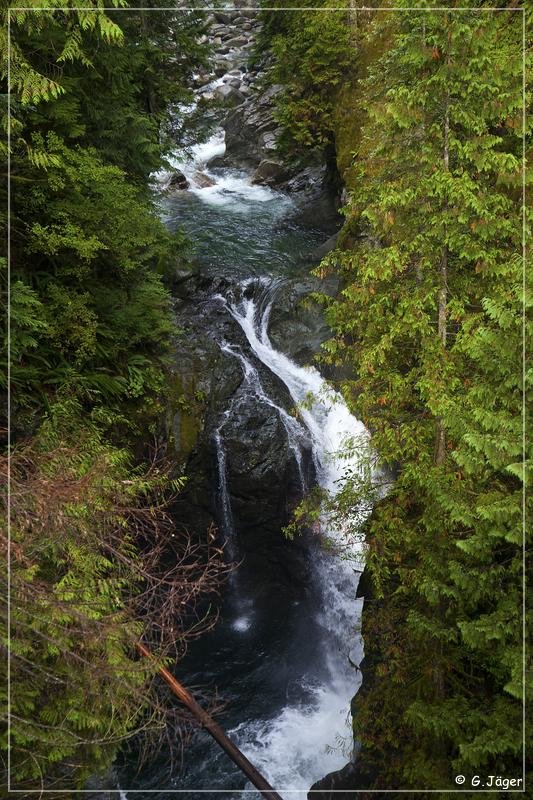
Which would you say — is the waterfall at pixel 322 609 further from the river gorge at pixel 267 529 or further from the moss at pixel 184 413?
the moss at pixel 184 413

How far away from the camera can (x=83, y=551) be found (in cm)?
661

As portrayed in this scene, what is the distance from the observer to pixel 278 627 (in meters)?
12.5

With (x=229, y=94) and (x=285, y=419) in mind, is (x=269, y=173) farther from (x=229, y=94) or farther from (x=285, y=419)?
(x=285, y=419)

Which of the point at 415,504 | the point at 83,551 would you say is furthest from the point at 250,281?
the point at 83,551

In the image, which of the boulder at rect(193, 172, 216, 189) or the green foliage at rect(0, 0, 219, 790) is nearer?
the green foliage at rect(0, 0, 219, 790)

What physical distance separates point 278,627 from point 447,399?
808 cm

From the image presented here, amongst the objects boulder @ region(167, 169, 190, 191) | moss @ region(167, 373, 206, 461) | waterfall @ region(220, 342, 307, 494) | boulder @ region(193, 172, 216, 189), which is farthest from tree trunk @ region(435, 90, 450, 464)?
boulder @ region(193, 172, 216, 189)

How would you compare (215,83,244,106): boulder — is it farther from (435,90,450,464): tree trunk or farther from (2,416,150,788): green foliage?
(2,416,150,788): green foliage

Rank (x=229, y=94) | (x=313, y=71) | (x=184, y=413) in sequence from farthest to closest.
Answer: (x=229, y=94) → (x=313, y=71) → (x=184, y=413)

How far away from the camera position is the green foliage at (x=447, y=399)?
554 cm

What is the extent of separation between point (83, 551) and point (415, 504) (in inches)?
201

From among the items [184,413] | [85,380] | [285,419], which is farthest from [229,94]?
[85,380]

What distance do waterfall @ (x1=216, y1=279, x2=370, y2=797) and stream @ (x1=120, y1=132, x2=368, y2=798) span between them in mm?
23

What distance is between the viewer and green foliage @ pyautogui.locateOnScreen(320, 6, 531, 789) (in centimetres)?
554
